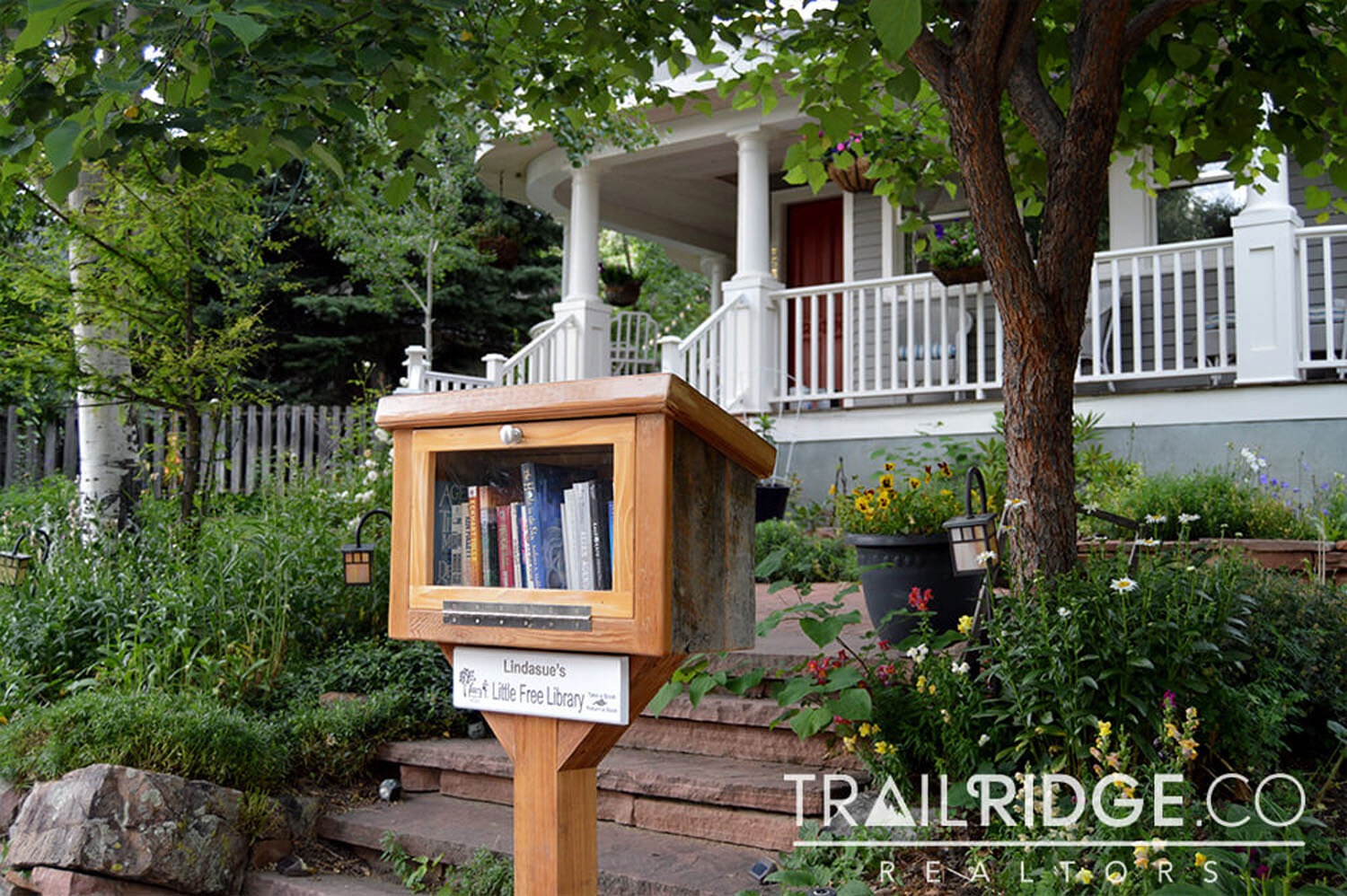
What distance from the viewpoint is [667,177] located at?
11.4 meters

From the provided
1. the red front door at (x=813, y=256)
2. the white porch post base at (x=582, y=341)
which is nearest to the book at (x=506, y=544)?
the white porch post base at (x=582, y=341)

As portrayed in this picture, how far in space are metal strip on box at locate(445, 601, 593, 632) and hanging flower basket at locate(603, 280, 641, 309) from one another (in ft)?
37.0

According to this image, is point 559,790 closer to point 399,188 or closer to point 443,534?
point 443,534

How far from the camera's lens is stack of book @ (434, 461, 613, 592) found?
1.90 meters

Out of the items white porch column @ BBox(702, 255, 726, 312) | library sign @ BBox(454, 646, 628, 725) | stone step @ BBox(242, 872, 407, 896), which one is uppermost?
white porch column @ BBox(702, 255, 726, 312)

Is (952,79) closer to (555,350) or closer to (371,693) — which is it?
(371,693)

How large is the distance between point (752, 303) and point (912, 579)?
17.1ft

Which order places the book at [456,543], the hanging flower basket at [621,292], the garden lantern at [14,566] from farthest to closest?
the hanging flower basket at [621,292] < the garden lantern at [14,566] < the book at [456,543]

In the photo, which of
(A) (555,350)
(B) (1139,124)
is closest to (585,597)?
(B) (1139,124)

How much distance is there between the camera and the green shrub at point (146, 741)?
11.5 feet

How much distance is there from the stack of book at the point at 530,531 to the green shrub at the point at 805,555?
410 cm

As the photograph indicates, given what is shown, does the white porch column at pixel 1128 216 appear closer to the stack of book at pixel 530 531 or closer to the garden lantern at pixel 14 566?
the garden lantern at pixel 14 566

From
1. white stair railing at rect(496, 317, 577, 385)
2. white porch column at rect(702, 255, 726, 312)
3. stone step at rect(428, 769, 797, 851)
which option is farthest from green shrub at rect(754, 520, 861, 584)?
white porch column at rect(702, 255, 726, 312)

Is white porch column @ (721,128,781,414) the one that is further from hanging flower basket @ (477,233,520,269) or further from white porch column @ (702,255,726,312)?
hanging flower basket @ (477,233,520,269)
